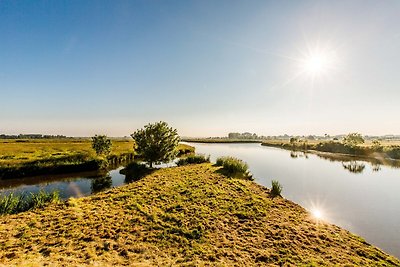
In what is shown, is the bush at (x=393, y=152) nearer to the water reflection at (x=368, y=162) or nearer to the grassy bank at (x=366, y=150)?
the grassy bank at (x=366, y=150)

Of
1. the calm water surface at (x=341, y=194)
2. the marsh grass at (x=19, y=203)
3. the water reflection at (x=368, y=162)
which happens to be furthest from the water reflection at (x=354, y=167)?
the marsh grass at (x=19, y=203)

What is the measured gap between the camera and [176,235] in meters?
11.4

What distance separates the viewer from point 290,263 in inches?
368

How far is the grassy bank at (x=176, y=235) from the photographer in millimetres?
9281

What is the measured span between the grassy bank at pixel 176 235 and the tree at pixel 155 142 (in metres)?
16.8

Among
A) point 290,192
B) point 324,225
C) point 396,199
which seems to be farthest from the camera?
point 290,192

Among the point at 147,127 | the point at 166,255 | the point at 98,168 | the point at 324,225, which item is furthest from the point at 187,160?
the point at 166,255

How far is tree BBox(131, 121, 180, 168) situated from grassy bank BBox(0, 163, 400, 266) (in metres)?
16.8

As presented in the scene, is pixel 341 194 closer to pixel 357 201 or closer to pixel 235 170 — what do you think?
pixel 357 201

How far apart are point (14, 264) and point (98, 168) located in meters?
31.3

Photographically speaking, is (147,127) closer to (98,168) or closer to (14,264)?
(98,168)

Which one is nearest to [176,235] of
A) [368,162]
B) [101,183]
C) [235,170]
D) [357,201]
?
[235,170]

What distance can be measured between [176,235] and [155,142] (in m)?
23.6

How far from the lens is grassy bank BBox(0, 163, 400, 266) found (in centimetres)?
928
